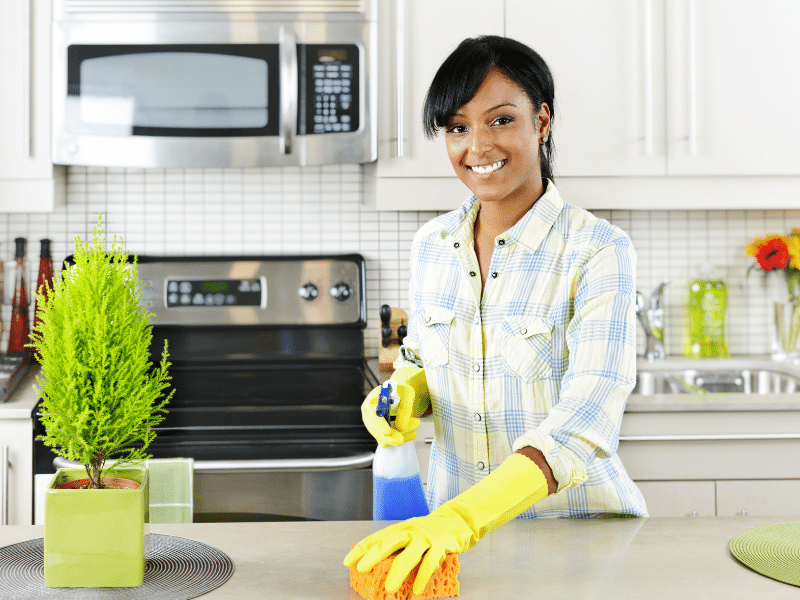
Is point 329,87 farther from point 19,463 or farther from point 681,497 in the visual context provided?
point 681,497

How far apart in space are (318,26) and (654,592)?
1.68m

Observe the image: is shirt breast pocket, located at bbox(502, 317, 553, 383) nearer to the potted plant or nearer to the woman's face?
the woman's face

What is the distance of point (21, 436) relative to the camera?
6.04 ft

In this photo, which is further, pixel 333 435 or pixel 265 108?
pixel 265 108

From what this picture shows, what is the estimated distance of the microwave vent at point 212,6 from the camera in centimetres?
206

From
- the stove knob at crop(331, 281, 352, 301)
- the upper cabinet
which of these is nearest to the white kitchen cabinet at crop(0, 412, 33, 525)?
the stove knob at crop(331, 281, 352, 301)

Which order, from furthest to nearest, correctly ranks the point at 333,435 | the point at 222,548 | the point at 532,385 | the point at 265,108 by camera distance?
the point at 265,108, the point at 333,435, the point at 532,385, the point at 222,548

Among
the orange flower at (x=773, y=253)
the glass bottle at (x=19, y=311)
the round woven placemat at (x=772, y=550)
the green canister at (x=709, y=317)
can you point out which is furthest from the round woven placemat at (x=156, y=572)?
the orange flower at (x=773, y=253)

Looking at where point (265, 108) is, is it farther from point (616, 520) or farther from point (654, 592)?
point (654, 592)

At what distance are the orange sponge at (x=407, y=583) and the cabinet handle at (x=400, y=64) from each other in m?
1.48

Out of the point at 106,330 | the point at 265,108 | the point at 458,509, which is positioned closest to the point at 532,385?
the point at 458,509

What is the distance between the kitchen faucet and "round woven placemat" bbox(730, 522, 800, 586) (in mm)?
1385

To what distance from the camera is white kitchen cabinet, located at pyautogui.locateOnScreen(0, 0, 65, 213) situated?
81.4 inches

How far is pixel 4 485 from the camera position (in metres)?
1.83
